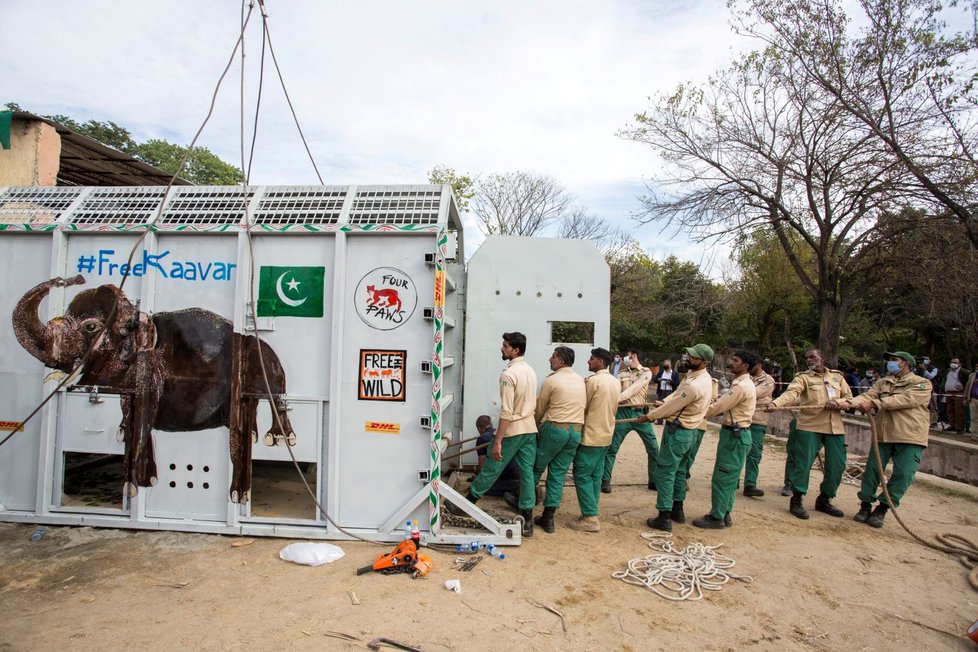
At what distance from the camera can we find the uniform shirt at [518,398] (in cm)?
477

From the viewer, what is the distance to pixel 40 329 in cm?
461

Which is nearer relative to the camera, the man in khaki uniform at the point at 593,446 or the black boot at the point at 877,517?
the man in khaki uniform at the point at 593,446

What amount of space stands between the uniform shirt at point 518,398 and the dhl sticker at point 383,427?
3.03ft

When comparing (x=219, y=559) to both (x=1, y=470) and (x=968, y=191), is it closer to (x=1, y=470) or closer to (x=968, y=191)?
(x=1, y=470)

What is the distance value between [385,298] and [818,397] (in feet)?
15.9

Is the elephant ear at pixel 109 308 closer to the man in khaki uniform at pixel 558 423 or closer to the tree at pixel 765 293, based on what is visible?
the man in khaki uniform at pixel 558 423

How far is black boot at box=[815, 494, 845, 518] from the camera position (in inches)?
229

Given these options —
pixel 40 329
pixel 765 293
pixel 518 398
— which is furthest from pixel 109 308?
pixel 765 293

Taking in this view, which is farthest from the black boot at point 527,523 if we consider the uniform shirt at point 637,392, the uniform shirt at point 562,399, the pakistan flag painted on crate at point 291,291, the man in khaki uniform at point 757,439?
the man in khaki uniform at point 757,439

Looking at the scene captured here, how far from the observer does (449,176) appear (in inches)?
996

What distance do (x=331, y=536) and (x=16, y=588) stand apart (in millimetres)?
2035

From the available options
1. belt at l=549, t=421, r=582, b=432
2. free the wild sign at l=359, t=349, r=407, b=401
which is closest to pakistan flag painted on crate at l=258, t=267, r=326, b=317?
free the wild sign at l=359, t=349, r=407, b=401

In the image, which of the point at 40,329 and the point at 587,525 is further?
the point at 587,525

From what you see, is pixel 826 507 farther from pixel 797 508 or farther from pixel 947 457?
pixel 947 457
